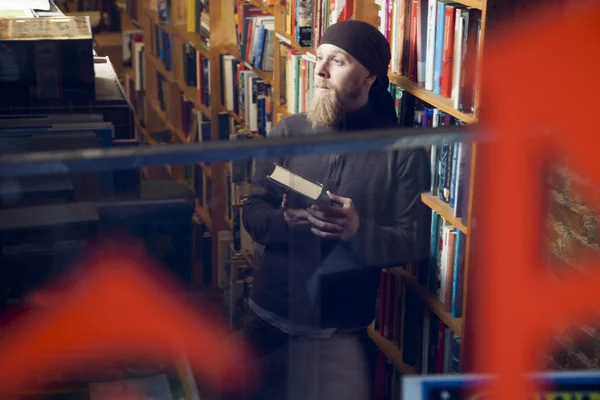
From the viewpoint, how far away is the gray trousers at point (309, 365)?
1270 millimetres

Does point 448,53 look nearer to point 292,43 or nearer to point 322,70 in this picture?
point 322,70

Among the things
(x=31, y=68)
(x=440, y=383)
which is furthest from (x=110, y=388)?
(x=31, y=68)

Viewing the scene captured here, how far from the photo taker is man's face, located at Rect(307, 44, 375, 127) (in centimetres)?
175

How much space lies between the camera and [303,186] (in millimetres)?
1284

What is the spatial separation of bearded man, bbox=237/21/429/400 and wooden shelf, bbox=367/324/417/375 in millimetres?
118

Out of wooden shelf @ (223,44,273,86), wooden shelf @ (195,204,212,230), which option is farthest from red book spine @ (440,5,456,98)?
wooden shelf @ (223,44,273,86)

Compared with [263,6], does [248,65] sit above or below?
below

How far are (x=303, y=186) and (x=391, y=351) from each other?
2.49 feet

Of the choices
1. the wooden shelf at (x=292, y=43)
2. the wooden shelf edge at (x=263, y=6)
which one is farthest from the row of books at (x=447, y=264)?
the wooden shelf edge at (x=263, y=6)

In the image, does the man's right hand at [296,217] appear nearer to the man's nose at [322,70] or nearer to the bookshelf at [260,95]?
the bookshelf at [260,95]

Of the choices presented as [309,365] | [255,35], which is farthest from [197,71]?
[309,365]

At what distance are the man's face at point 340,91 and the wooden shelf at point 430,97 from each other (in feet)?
0.28

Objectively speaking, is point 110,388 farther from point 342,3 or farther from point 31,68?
point 342,3

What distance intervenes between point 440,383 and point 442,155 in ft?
3.26
